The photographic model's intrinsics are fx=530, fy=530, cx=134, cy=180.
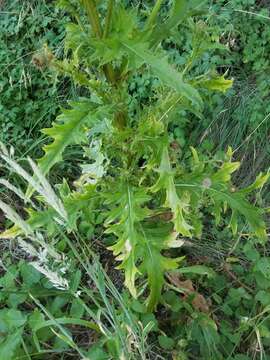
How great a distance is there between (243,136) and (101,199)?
1.02 m

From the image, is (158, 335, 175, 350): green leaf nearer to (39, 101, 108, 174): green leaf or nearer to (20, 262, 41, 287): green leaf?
(20, 262, 41, 287): green leaf

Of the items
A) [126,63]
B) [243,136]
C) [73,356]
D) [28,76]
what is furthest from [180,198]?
[28,76]

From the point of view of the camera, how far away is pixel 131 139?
165 cm

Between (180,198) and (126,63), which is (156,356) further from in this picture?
(126,63)

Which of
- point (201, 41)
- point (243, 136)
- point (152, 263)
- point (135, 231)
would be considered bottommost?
point (243, 136)

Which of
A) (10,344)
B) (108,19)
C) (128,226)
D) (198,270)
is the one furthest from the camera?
(198,270)

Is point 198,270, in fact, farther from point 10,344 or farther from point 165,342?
point 10,344

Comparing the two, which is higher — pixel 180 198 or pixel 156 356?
pixel 180 198

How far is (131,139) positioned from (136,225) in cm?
A: 29

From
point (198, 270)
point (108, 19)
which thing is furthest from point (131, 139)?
point (198, 270)

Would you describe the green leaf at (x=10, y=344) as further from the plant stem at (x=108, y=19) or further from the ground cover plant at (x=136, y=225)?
the plant stem at (x=108, y=19)

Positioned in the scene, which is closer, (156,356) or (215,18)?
(156,356)

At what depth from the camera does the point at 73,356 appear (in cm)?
188

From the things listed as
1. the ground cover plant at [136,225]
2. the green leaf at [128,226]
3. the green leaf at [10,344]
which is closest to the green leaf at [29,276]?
the ground cover plant at [136,225]
